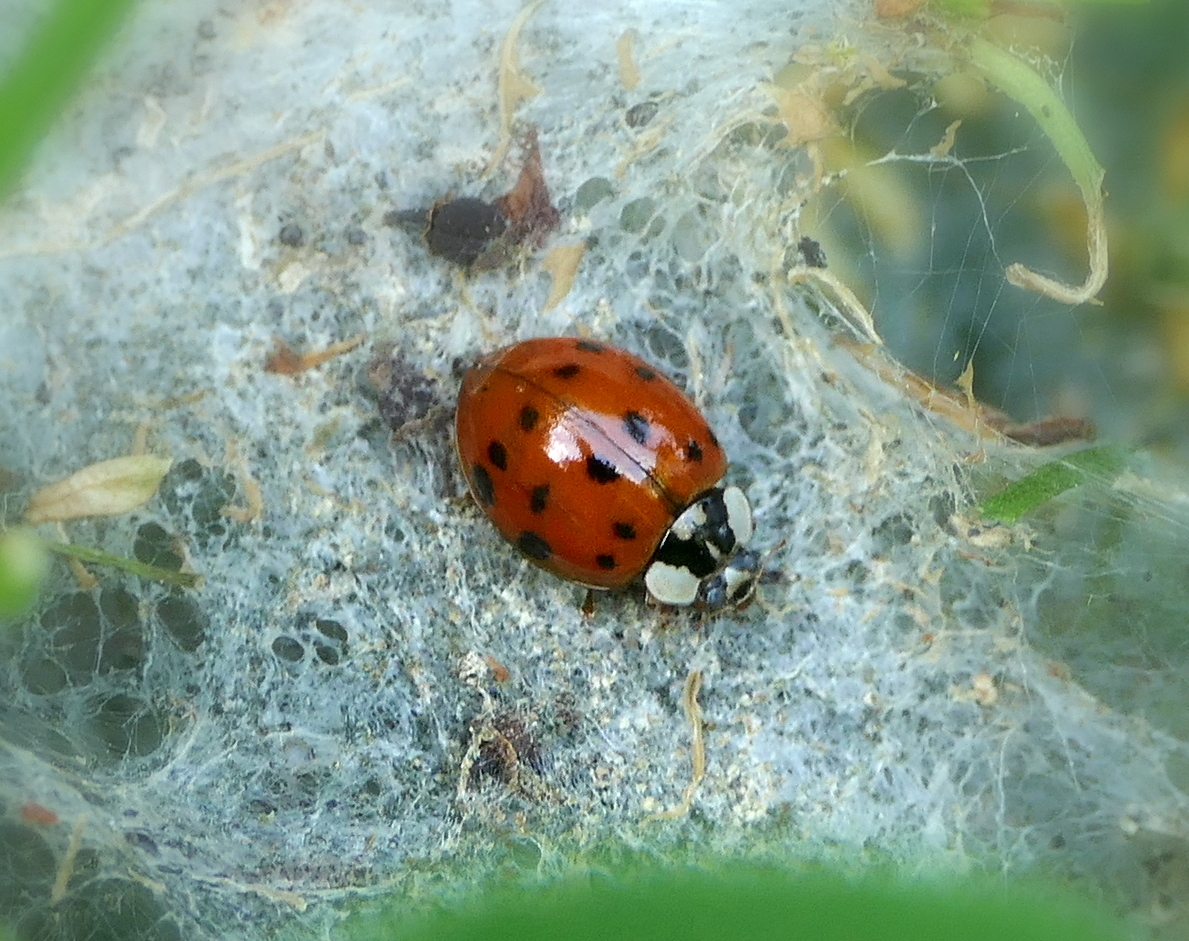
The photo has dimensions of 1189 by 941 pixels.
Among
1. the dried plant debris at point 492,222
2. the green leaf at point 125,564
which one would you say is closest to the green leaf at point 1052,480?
the dried plant debris at point 492,222

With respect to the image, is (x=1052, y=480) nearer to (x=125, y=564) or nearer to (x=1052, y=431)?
(x=1052, y=431)

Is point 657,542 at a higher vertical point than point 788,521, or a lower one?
higher

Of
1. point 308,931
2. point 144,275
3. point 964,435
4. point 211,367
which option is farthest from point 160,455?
point 964,435

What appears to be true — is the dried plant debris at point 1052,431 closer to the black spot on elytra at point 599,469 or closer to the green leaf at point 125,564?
the black spot on elytra at point 599,469

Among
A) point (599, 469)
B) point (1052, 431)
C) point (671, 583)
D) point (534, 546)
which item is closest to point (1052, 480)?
point (1052, 431)

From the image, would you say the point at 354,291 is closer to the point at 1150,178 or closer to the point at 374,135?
the point at 374,135
